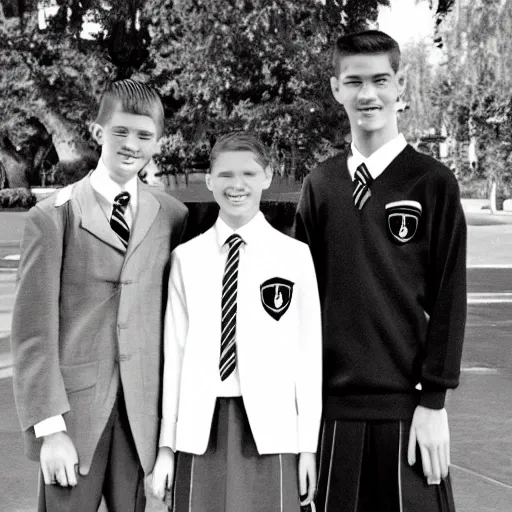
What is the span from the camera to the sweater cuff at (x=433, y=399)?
104 inches

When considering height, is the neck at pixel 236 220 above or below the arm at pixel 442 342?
above

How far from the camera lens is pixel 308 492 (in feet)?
8.84

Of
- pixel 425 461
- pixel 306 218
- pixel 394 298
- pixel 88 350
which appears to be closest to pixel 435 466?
pixel 425 461

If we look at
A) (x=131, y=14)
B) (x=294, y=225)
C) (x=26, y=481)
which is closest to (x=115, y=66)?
(x=131, y=14)

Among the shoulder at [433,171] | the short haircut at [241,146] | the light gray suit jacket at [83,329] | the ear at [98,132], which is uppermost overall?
the ear at [98,132]

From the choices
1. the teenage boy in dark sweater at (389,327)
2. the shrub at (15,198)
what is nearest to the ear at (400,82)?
the teenage boy in dark sweater at (389,327)

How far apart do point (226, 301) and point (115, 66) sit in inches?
963

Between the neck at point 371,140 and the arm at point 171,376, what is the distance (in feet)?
2.12

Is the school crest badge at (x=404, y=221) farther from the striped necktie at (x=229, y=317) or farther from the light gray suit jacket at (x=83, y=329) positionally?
the light gray suit jacket at (x=83, y=329)

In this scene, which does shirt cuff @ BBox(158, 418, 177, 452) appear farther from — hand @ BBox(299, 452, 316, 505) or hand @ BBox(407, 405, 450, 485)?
hand @ BBox(407, 405, 450, 485)

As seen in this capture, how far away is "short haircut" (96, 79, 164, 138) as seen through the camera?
2.82 meters

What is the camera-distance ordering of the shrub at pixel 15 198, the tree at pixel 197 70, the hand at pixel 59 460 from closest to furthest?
the hand at pixel 59 460 < the tree at pixel 197 70 < the shrub at pixel 15 198

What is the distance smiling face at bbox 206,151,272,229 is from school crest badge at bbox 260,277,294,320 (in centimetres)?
23

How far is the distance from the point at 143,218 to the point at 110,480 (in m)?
0.78
